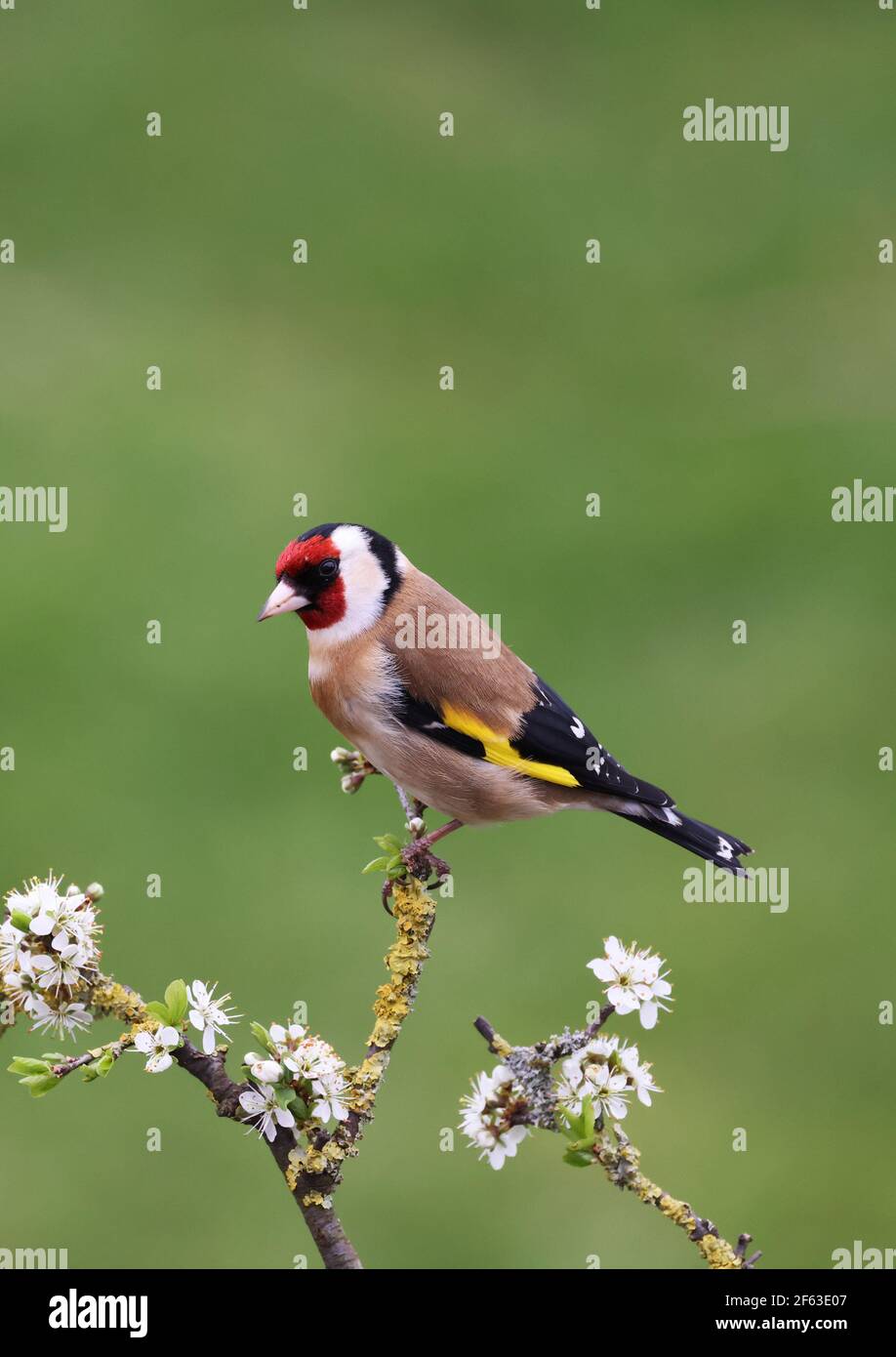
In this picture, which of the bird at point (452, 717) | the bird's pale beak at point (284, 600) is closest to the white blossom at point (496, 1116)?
the bird's pale beak at point (284, 600)

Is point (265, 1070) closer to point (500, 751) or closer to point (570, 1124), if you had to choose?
point (570, 1124)

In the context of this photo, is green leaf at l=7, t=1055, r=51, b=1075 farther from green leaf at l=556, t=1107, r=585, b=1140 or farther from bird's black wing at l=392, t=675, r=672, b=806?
bird's black wing at l=392, t=675, r=672, b=806

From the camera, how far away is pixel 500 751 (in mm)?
3041

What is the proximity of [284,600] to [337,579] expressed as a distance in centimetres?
15

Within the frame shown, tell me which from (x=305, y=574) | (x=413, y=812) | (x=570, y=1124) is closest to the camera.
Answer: (x=570, y=1124)

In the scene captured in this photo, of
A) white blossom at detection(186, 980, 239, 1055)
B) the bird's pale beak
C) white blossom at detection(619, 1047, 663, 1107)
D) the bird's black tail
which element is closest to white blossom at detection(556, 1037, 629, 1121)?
white blossom at detection(619, 1047, 663, 1107)

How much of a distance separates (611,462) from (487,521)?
0.92 metres

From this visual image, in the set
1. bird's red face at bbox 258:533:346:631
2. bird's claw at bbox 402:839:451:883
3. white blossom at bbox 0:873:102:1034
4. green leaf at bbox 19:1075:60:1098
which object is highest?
bird's red face at bbox 258:533:346:631

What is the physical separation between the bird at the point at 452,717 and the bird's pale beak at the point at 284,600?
0.16 metres

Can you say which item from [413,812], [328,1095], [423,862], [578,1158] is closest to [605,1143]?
[578,1158]

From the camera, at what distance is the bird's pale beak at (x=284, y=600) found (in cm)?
251

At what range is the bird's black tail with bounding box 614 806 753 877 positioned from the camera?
305cm

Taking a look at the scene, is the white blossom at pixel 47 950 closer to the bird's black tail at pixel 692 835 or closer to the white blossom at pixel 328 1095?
the white blossom at pixel 328 1095

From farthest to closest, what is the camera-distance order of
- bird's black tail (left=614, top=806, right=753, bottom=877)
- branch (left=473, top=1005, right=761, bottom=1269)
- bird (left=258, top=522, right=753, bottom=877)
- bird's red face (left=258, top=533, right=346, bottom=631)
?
1. bird's black tail (left=614, top=806, right=753, bottom=877)
2. bird (left=258, top=522, right=753, bottom=877)
3. bird's red face (left=258, top=533, right=346, bottom=631)
4. branch (left=473, top=1005, right=761, bottom=1269)
